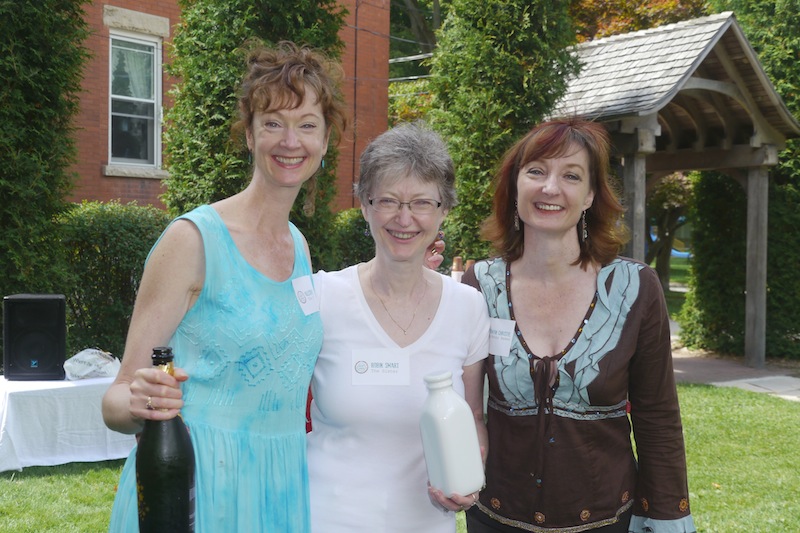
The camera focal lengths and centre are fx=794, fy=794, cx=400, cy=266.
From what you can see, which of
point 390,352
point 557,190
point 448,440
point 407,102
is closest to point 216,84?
point 557,190

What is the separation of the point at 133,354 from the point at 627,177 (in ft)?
28.1

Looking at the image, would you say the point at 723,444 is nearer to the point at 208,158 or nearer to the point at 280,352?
the point at 208,158

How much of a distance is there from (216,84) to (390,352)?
5949 mm

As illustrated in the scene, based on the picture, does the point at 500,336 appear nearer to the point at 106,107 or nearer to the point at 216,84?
the point at 216,84

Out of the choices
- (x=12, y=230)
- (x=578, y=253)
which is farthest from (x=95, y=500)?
(x=578, y=253)

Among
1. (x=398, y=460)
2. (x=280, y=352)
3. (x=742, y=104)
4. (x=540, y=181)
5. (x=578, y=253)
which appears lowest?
(x=398, y=460)

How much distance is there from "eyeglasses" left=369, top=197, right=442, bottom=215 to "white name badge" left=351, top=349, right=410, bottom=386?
381 mm

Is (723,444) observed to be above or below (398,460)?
below

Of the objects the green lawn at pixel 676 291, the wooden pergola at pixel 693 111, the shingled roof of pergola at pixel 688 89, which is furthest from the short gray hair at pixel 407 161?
the green lawn at pixel 676 291

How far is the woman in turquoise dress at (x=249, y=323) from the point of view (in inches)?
74.5

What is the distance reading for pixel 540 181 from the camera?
2.35m

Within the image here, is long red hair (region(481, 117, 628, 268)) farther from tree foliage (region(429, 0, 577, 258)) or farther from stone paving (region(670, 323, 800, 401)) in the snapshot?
stone paving (region(670, 323, 800, 401))

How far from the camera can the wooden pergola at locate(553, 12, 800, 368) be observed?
9430mm

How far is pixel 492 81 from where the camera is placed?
9273mm
